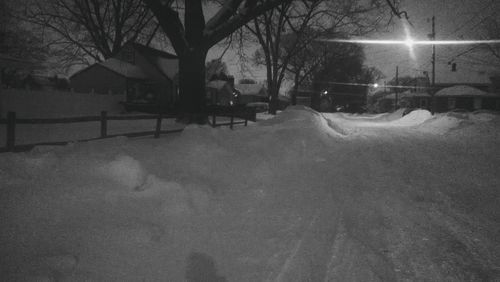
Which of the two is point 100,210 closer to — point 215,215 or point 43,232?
point 43,232

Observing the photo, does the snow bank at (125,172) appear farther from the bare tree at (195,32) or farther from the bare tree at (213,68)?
the bare tree at (213,68)

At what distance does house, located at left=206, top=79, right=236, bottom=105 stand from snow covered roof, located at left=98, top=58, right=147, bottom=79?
1258cm

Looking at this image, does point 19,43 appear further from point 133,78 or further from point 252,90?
point 252,90

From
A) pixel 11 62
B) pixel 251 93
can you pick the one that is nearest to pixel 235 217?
pixel 11 62

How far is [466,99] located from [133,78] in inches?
1803

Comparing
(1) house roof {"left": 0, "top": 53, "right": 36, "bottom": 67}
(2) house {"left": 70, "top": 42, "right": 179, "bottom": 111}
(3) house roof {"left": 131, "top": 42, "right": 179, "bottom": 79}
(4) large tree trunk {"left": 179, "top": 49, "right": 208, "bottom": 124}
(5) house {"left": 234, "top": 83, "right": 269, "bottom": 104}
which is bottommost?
(4) large tree trunk {"left": 179, "top": 49, "right": 208, "bottom": 124}

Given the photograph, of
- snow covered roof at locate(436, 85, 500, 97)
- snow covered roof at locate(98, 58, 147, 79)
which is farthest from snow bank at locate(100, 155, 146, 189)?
snow covered roof at locate(436, 85, 500, 97)

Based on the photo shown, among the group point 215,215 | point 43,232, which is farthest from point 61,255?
point 215,215

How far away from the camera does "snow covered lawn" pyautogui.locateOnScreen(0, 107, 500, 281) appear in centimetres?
330

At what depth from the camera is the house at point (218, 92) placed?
4506 cm

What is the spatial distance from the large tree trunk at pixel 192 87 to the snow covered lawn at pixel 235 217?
5008 mm

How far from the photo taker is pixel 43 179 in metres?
5.00

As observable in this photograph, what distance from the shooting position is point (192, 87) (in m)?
13.1

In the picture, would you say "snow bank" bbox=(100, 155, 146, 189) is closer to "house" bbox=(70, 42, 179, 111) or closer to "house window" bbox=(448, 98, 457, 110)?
"house" bbox=(70, 42, 179, 111)
